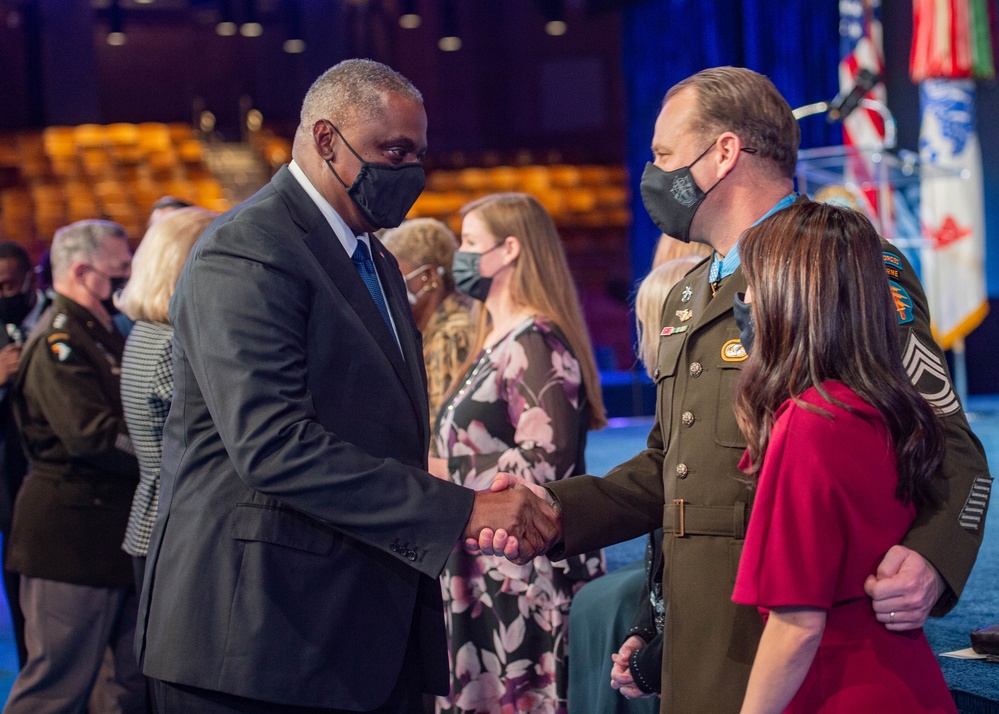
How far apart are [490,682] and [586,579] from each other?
36 centimetres

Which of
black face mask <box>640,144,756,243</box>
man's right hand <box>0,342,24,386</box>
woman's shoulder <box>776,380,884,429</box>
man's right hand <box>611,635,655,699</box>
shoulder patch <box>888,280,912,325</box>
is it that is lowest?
man's right hand <box>611,635,655,699</box>

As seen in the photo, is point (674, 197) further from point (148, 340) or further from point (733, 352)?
point (148, 340)

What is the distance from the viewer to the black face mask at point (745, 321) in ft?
5.04

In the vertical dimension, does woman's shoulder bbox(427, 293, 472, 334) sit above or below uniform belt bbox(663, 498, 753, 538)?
below

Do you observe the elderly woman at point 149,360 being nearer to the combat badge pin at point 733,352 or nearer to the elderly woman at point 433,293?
the elderly woman at point 433,293

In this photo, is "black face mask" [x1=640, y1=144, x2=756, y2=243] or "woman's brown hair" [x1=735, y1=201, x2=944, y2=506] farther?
"black face mask" [x1=640, y1=144, x2=756, y2=243]

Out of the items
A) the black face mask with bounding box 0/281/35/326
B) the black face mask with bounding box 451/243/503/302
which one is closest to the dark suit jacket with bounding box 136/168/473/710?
the black face mask with bounding box 451/243/503/302

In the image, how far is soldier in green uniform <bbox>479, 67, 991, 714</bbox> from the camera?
1.48 m

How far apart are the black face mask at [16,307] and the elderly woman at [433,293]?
4.69ft

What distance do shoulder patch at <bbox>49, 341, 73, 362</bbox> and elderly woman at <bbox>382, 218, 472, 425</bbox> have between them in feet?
3.36

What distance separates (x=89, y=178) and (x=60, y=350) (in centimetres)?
928

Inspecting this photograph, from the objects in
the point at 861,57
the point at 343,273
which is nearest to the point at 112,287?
the point at 343,273

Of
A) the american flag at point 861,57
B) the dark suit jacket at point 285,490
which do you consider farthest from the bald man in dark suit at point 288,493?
the american flag at point 861,57

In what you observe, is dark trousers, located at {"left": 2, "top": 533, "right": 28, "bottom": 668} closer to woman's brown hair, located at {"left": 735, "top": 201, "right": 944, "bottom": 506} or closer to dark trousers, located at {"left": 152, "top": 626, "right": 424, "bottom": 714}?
dark trousers, located at {"left": 152, "top": 626, "right": 424, "bottom": 714}
